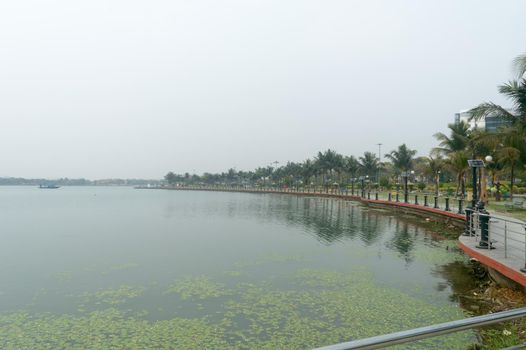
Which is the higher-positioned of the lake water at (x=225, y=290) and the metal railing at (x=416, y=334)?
the metal railing at (x=416, y=334)

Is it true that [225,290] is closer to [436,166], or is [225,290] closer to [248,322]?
[248,322]

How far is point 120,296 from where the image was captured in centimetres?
1152

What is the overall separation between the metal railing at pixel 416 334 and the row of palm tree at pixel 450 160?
47.9 feet

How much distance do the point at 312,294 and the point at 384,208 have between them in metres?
32.0

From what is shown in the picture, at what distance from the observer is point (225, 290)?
12.0 metres

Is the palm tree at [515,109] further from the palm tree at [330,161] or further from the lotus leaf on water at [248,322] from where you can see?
the palm tree at [330,161]

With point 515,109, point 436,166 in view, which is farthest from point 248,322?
point 436,166

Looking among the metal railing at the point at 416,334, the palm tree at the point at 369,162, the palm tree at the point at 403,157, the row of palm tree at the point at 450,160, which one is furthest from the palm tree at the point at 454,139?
the metal railing at the point at 416,334

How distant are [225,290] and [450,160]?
117ft

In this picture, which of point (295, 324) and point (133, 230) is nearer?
point (295, 324)

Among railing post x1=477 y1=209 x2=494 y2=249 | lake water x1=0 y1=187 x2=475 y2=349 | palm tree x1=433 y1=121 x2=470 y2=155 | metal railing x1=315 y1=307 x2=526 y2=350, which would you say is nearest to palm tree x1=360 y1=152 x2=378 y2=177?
palm tree x1=433 y1=121 x2=470 y2=155

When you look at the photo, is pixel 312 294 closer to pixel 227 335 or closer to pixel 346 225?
pixel 227 335

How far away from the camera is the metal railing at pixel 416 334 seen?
81.9 inches

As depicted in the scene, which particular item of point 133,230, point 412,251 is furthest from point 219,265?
point 133,230
